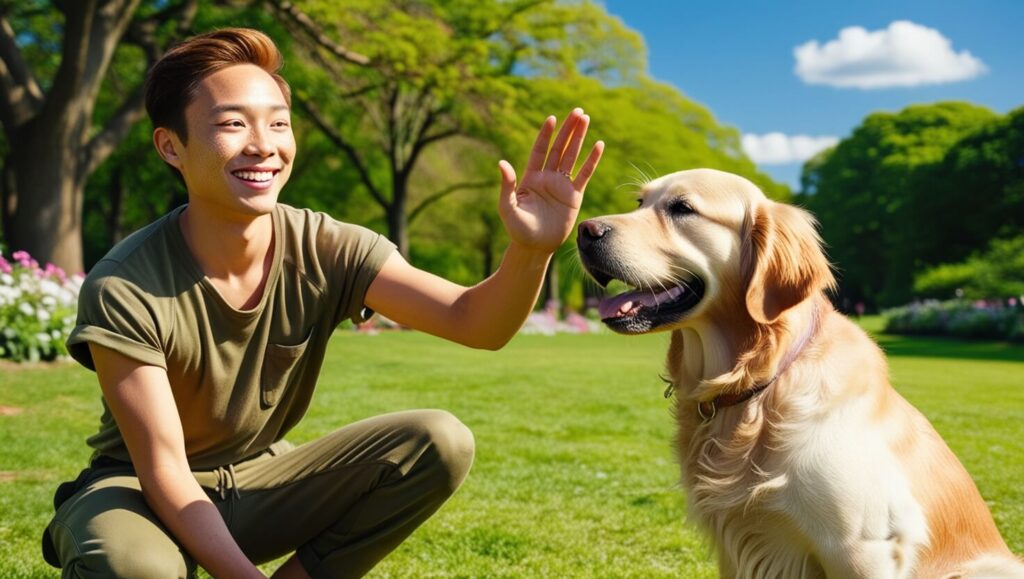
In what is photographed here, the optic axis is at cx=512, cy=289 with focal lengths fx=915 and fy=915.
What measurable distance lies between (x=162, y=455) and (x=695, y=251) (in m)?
1.88

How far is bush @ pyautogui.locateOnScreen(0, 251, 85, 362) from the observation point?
11.0 metres

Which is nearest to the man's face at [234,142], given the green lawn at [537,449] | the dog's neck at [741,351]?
the dog's neck at [741,351]

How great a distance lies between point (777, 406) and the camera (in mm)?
2959

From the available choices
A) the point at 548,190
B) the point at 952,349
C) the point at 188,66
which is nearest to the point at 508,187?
the point at 548,190

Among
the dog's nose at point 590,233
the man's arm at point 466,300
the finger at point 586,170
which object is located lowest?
the man's arm at point 466,300

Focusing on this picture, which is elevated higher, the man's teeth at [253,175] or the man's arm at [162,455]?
the man's teeth at [253,175]

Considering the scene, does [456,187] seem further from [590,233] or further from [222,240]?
[222,240]

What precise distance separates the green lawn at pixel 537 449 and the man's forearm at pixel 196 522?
156 cm

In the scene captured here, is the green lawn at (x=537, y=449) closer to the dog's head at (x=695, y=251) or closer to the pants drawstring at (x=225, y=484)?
the dog's head at (x=695, y=251)

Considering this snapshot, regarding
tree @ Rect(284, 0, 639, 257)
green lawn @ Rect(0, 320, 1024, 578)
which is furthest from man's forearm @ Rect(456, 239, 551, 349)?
tree @ Rect(284, 0, 639, 257)

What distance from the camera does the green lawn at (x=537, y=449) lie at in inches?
171

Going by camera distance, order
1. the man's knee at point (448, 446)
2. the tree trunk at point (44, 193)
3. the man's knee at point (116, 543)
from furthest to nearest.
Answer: the tree trunk at point (44, 193) → the man's knee at point (448, 446) → the man's knee at point (116, 543)

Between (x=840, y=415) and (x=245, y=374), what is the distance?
1.90m

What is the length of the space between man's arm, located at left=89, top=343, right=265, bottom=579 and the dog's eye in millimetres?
1833
